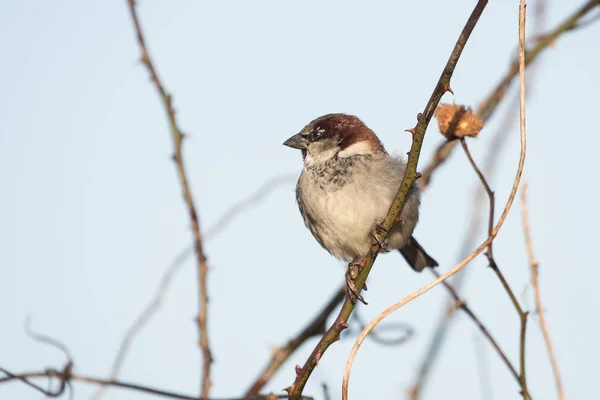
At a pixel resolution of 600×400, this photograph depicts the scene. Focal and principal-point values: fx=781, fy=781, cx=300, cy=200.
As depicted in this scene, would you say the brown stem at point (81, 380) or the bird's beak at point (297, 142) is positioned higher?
the bird's beak at point (297, 142)

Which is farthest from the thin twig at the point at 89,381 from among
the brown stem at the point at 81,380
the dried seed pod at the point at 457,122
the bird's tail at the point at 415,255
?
the bird's tail at the point at 415,255

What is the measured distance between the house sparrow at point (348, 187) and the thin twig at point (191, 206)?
689mm

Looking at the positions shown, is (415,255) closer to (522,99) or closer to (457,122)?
(457,122)

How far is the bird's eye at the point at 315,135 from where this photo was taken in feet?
11.9

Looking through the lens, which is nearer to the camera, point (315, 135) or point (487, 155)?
point (487, 155)

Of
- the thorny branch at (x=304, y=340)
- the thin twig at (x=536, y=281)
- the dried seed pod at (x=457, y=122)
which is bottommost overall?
the thorny branch at (x=304, y=340)

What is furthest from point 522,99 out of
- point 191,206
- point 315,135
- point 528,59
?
point 315,135

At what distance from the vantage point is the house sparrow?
10.4 feet

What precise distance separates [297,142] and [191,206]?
49.0 inches

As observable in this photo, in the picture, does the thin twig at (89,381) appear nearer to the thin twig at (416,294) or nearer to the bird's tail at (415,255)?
the thin twig at (416,294)

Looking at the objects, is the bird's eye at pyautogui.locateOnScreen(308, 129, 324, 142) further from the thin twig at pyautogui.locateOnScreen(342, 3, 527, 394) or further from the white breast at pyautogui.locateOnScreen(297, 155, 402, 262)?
the thin twig at pyautogui.locateOnScreen(342, 3, 527, 394)

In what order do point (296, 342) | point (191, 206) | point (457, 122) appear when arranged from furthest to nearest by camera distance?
point (296, 342), point (191, 206), point (457, 122)

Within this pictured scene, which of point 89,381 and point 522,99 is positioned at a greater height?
point 522,99

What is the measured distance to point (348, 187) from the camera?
3221 mm
